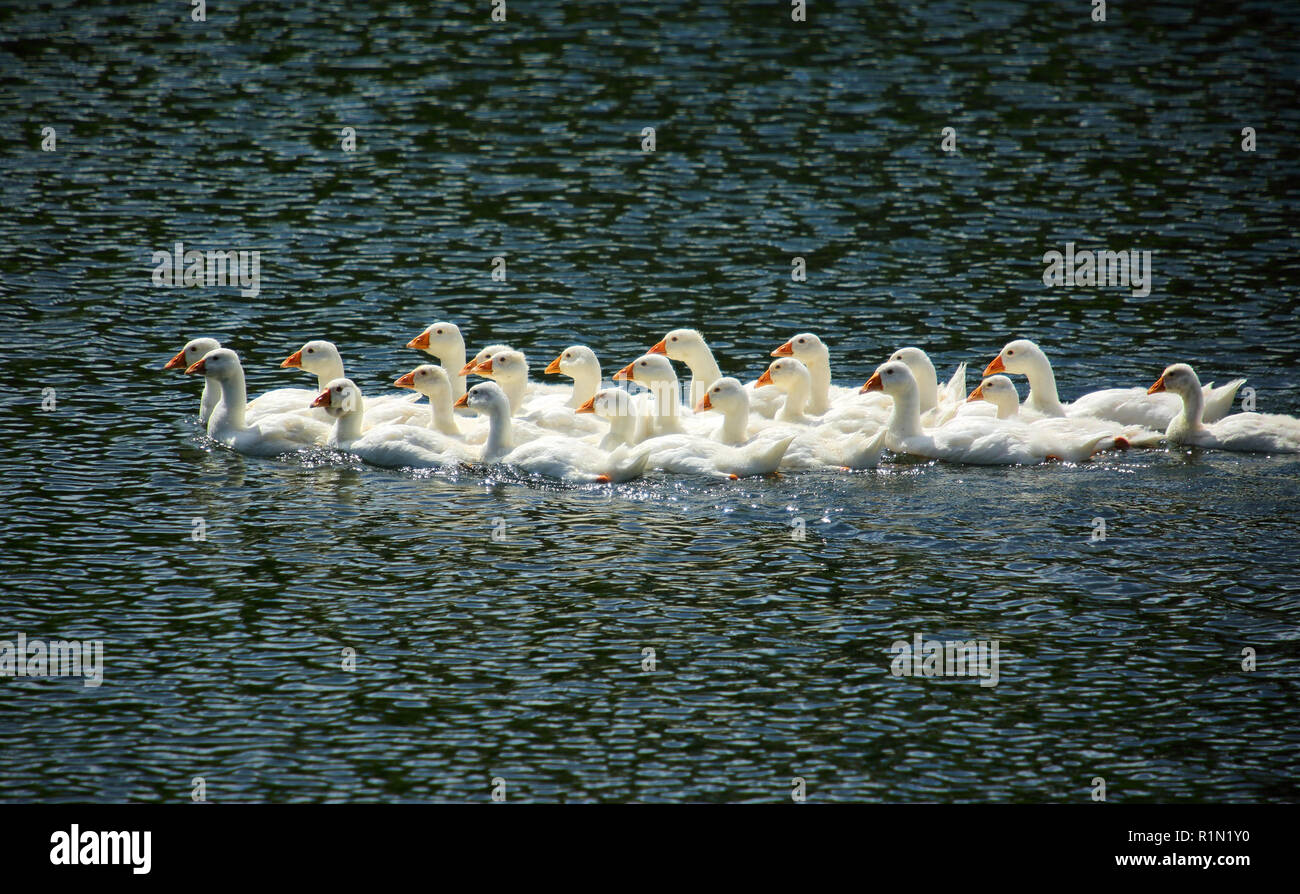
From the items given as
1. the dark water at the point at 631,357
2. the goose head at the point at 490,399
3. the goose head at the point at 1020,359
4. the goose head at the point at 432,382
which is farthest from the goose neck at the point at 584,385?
the goose head at the point at 1020,359

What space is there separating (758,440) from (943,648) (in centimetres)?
460

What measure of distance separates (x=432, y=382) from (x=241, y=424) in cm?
222

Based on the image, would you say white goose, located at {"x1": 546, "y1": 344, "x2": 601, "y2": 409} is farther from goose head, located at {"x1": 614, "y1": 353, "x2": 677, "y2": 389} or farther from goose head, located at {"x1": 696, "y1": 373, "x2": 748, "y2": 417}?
goose head, located at {"x1": 696, "y1": 373, "x2": 748, "y2": 417}

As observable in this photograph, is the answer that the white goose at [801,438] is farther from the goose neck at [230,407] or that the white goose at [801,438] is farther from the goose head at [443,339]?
the goose neck at [230,407]

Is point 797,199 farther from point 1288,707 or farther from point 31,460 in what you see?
point 1288,707

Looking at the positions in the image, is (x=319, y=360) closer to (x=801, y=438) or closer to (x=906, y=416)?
(x=801, y=438)

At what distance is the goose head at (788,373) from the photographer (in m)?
18.6

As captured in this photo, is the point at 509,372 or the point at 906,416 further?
the point at 509,372

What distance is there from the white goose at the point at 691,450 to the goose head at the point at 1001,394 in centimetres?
263

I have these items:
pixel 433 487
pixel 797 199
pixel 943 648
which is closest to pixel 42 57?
pixel 797 199

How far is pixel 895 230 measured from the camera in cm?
2652

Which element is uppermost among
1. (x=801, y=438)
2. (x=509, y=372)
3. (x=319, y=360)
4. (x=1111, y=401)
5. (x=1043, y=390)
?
(x=319, y=360)

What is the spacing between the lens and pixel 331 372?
64.1 feet

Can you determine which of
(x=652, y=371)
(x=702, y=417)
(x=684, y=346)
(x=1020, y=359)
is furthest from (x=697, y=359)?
(x=1020, y=359)
